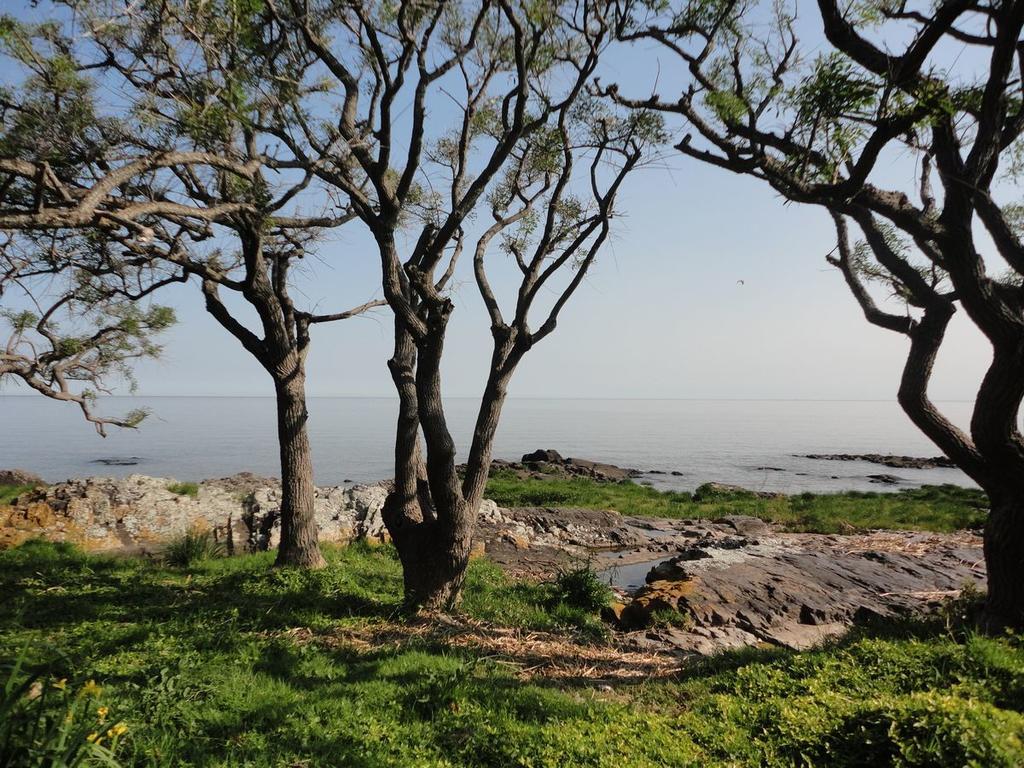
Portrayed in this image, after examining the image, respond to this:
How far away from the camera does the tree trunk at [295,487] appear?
10.1m

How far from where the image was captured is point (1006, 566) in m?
6.19

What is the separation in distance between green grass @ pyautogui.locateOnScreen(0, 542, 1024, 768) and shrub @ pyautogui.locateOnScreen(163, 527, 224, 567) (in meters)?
2.71

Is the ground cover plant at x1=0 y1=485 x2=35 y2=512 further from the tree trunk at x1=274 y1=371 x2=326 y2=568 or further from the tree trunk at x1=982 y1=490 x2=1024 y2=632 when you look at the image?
the tree trunk at x1=982 y1=490 x2=1024 y2=632

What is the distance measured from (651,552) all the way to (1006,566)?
30.8 ft

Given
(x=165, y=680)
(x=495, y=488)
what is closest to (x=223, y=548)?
(x=165, y=680)

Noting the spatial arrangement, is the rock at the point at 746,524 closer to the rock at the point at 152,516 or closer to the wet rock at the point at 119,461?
the rock at the point at 152,516

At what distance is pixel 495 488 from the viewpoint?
24922mm

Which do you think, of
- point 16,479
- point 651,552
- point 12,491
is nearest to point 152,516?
point 12,491

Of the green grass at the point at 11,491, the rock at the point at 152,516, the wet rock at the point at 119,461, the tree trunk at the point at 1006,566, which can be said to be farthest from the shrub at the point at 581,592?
the wet rock at the point at 119,461

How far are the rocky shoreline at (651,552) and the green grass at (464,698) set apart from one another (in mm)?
1830

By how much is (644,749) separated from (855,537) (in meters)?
14.3

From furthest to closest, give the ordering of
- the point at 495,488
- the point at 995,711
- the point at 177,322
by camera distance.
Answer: the point at 495,488 → the point at 177,322 → the point at 995,711

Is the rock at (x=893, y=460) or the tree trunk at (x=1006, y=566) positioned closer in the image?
the tree trunk at (x=1006, y=566)

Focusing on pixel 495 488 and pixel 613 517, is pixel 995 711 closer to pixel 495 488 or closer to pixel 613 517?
pixel 613 517
